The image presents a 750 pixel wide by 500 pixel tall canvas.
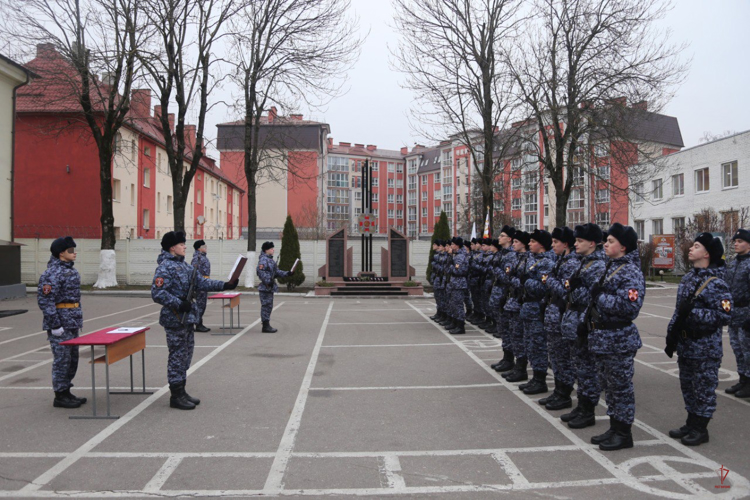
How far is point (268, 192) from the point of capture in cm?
5881

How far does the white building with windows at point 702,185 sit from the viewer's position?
30359 millimetres

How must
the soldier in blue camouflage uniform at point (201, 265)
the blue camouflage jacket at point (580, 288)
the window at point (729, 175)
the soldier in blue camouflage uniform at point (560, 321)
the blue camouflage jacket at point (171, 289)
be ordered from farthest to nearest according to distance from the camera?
1. the window at point (729, 175)
2. the soldier in blue camouflage uniform at point (201, 265)
3. the blue camouflage jacket at point (171, 289)
4. the soldier in blue camouflage uniform at point (560, 321)
5. the blue camouflage jacket at point (580, 288)

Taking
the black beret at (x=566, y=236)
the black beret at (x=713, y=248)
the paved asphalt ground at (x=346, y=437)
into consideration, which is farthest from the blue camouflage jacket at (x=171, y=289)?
the black beret at (x=713, y=248)

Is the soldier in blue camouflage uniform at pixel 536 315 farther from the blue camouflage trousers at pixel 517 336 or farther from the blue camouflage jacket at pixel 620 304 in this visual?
the blue camouflage jacket at pixel 620 304

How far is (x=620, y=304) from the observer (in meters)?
4.77

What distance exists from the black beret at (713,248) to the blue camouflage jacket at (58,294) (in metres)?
6.93

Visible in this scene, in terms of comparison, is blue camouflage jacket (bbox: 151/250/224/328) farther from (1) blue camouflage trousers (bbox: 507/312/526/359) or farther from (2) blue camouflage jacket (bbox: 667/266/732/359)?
(2) blue camouflage jacket (bbox: 667/266/732/359)

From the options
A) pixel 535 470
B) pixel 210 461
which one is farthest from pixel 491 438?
pixel 210 461

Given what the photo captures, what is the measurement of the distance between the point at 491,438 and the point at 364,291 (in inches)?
716

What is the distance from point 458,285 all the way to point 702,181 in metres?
29.3

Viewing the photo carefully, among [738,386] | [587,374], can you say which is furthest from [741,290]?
[587,374]

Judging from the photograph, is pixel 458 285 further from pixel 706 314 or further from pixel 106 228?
pixel 106 228

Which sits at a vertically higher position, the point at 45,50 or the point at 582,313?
the point at 45,50

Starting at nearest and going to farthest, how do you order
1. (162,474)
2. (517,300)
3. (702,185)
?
(162,474) → (517,300) → (702,185)
